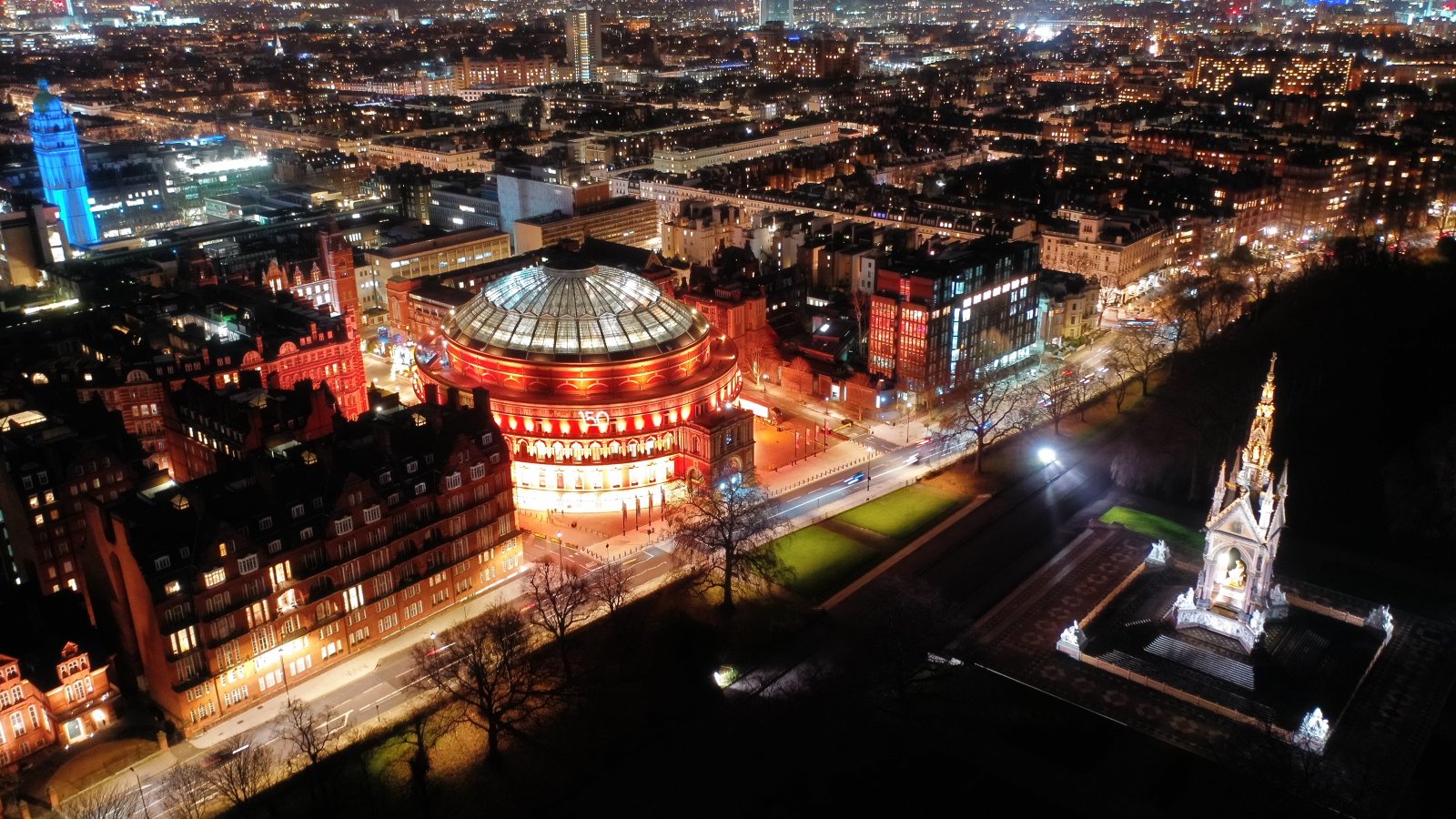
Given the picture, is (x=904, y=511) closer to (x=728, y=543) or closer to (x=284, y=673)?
(x=728, y=543)

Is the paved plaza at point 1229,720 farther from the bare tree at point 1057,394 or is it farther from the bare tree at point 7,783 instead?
the bare tree at point 7,783

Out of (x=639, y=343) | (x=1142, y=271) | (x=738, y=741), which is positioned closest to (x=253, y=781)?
(x=738, y=741)

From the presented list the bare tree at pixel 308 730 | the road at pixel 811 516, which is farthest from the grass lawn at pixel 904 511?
the bare tree at pixel 308 730

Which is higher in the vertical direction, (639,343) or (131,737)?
(639,343)

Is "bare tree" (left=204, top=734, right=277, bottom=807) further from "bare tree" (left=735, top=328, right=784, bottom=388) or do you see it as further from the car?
"bare tree" (left=735, top=328, right=784, bottom=388)

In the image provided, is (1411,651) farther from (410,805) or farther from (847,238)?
(847,238)

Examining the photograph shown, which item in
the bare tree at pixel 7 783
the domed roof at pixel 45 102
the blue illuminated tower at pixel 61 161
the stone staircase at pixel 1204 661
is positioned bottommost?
the stone staircase at pixel 1204 661
